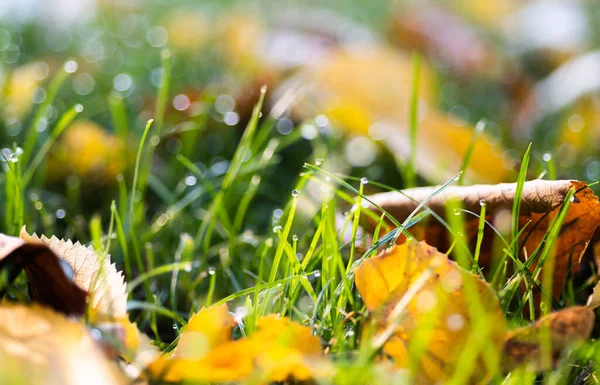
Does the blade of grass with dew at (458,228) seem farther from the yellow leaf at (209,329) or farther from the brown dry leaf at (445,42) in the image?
the brown dry leaf at (445,42)

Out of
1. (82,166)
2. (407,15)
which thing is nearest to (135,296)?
(82,166)

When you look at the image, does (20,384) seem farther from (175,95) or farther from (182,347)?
(175,95)

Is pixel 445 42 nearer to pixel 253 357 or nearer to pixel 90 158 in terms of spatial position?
pixel 90 158

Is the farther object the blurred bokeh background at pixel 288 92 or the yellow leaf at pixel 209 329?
the blurred bokeh background at pixel 288 92

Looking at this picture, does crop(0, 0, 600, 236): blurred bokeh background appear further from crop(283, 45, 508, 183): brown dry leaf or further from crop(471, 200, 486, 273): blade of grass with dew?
crop(471, 200, 486, 273): blade of grass with dew

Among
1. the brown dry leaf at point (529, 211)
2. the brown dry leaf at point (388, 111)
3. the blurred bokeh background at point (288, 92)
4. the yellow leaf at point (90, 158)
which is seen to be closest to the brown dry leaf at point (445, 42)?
the blurred bokeh background at point (288, 92)

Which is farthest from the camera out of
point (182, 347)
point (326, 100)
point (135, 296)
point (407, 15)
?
point (407, 15)

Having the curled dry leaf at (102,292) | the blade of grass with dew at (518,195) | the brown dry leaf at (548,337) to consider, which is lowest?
the brown dry leaf at (548,337)

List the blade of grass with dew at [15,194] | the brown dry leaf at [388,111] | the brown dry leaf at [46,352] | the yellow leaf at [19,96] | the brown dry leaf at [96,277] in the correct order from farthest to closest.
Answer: the yellow leaf at [19,96]
the brown dry leaf at [388,111]
the blade of grass with dew at [15,194]
the brown dry leaf at [96,277]
the brown dry leaf at [46,352]
